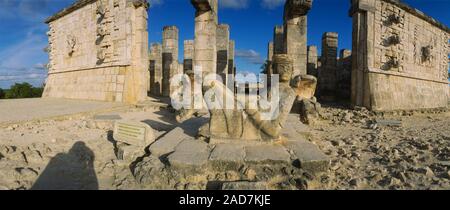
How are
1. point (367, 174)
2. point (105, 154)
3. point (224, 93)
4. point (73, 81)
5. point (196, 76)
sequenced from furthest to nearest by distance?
point (73, 81), point (196, 76), point (105, 154), point (224, 93), point (367, 174)

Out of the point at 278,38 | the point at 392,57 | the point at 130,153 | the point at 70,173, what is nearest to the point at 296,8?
the point at 278,38

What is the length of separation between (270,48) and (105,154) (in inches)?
462

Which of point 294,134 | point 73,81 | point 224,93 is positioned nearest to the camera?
point 224,93

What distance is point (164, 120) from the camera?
5.71 meters

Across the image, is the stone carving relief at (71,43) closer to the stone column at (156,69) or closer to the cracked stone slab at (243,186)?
the stone column at (156,69)

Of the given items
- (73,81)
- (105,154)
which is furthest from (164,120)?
(73,81)

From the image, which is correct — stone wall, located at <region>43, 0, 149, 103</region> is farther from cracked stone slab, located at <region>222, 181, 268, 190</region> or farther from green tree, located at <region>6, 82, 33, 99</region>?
green tree, located at <region>6, 82, 33, 99</region>

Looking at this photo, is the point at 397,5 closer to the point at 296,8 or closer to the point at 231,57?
the point at 296,8

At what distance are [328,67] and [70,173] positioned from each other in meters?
10.4

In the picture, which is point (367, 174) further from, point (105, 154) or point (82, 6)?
point (82, 6)

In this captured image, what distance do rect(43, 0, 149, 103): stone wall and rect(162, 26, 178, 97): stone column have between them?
4.21 meters

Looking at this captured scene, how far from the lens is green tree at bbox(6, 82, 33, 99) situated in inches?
687

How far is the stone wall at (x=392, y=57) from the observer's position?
320 inches
